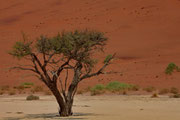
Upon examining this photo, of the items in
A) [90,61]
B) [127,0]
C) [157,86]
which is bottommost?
[157,86]

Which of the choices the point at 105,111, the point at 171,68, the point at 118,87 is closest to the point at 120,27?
the point at 171,68

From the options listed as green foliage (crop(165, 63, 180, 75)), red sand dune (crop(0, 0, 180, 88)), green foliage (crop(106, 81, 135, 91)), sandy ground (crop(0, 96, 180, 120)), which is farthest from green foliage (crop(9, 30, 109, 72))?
green foliage (crop(165, 63, 180, 75))

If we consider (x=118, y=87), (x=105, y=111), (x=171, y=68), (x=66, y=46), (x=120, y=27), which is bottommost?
(x=118, y=87)

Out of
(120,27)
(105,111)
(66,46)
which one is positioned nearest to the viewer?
(66,46)

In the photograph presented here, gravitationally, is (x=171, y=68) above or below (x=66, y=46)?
below

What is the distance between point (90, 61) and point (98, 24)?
4531cm

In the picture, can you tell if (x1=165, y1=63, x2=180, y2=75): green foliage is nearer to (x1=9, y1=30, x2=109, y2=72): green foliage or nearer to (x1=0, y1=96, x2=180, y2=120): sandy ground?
(x1=0, y1=96, x2=180, y2=120): sandy ground

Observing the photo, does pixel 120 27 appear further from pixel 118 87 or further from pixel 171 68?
pixel 118 87

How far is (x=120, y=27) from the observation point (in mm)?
58594

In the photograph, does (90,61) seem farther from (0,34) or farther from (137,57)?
(0,34)

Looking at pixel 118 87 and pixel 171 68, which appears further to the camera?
pixel 171 68

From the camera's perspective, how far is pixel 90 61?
15922 mm

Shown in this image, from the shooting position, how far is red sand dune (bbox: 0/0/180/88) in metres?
44.8

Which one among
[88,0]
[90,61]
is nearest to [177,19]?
[88,0]
